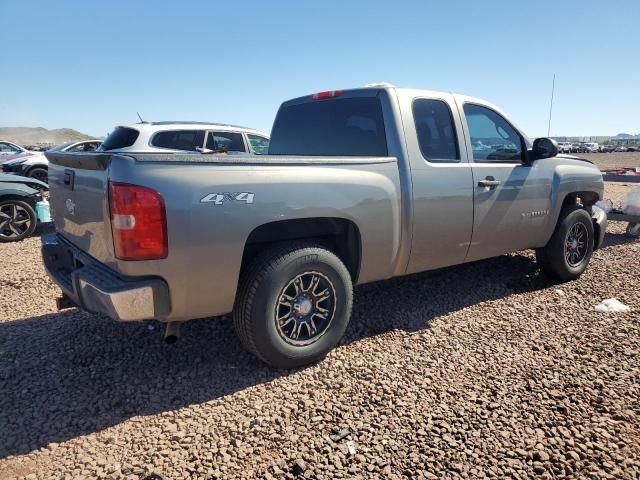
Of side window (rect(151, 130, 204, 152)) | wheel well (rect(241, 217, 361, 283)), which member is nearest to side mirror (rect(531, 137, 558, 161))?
wheel well (rect(241, 217, 361, 283))

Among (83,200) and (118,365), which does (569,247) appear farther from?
(83,200)

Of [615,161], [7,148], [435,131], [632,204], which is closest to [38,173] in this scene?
[7,148]

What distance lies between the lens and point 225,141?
8.24 meters

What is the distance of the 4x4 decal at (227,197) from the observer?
265cm

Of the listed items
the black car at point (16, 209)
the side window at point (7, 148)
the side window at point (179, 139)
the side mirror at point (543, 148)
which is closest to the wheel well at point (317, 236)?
the side mirror at point (543, 148)

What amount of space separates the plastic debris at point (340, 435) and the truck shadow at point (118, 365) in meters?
0.76

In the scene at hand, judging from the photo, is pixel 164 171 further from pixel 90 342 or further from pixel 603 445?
pixel 603 445

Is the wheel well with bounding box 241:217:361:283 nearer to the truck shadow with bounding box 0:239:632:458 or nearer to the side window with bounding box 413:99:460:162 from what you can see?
the truck shadow with bounding box 0:239:632:458

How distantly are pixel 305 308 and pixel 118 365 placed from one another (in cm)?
141

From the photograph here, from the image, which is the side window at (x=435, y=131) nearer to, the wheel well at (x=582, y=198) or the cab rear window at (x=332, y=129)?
the cab rear window at (x=332, y=129)

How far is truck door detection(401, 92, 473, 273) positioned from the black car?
6.48 metres

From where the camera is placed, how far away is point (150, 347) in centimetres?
360

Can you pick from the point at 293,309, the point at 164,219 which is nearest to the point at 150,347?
the point at 293,309

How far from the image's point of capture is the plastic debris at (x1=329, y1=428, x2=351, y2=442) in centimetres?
252
